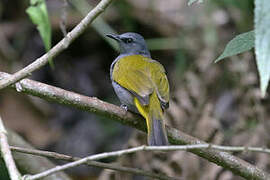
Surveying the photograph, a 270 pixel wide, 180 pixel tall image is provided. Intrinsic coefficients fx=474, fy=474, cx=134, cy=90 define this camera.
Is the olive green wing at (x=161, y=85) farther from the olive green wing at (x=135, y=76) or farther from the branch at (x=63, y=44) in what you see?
the branch at (x=63, y=44)

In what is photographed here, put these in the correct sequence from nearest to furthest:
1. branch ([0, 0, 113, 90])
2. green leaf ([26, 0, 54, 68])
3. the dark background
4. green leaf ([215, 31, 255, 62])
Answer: green leaf ([215, 31, 255, 62]) → branch ([0, 0, 113, 90]) → green leaf ([26, 0, 54, 68]) → the dark background

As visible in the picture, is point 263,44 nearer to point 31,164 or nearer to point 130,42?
point 31,164

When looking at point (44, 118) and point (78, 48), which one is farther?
point (78, 48)

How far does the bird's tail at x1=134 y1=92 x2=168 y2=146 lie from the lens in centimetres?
275

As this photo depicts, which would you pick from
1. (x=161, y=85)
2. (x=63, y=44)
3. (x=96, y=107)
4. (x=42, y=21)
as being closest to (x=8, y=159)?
(x=63, y=44)

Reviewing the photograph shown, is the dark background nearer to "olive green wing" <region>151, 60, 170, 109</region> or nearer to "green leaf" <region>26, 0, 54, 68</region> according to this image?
"olive green wing" <region>151, 60, 170, 109</region>

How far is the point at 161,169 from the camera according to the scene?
13.1 feet

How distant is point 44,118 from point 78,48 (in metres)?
1.40

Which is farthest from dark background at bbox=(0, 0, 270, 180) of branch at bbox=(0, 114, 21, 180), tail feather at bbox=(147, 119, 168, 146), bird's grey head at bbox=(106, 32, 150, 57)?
branch at bbox=(0, 114, 21, 180)

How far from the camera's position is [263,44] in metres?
1.42

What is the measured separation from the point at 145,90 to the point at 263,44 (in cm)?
193

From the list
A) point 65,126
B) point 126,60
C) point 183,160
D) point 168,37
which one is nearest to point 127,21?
point 168,37

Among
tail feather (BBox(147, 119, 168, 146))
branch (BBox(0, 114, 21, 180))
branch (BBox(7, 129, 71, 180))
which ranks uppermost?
branch (BBox(0, 114, 21, 180))

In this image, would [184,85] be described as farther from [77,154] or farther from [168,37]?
[168,37]
